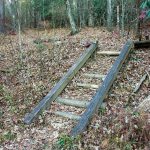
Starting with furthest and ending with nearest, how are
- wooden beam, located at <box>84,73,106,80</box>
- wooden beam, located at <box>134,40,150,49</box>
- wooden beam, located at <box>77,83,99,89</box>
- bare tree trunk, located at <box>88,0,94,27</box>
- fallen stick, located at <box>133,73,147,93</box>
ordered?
bare tree trunk, located at <box>88,0,94,27</box>, wooden beam, located at <box>134,40,150,49</box>, wooden beam, located at <box>84,73,106,80</box>, wooden beam, located at <box>77,83,99,89</box>, fallen stick, located at <box>133,73,147,93</box>

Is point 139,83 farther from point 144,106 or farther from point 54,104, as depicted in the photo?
point 54,104

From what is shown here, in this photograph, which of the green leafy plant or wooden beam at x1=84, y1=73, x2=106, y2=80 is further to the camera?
wooden beam at x1=84, y1=73, x2=106, y2=80

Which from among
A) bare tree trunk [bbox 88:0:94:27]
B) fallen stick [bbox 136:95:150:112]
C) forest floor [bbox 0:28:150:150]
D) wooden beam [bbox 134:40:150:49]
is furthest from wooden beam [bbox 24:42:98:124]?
bare tree trunk [bbox 88:0:94:27]

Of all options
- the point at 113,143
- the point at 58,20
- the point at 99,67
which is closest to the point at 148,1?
the point at 99,67

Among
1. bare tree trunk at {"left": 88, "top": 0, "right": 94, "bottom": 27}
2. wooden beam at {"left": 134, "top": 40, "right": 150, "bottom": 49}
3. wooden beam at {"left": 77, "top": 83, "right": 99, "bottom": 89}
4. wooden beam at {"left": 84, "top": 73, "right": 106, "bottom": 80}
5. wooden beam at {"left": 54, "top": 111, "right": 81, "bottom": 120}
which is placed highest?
bare tree trunk at {"left": 88, "top": 0, "right": 94, "bottom": 27}

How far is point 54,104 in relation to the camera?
8.56 metres

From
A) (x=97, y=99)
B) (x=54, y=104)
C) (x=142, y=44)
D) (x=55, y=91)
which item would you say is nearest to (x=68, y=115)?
(x=54, y=104)

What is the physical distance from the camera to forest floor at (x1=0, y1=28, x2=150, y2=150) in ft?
21.7

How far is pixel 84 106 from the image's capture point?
8.24 meters

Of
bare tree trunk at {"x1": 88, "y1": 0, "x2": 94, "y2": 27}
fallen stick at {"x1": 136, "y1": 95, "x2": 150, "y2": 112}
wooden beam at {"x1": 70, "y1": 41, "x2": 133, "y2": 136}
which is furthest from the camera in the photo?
bare tree trunk at {"x1": 88, "y1": 0, "x2": 94, "y2": 27}

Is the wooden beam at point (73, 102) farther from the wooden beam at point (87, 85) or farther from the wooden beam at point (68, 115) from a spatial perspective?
the wooden beam at point (87, 85)

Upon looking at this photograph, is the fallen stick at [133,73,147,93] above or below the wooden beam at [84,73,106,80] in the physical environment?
below

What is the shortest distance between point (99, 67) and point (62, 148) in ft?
14.0

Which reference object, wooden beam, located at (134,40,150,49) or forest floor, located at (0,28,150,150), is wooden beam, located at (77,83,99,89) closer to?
forest floor, located at (0,28,150,150)
